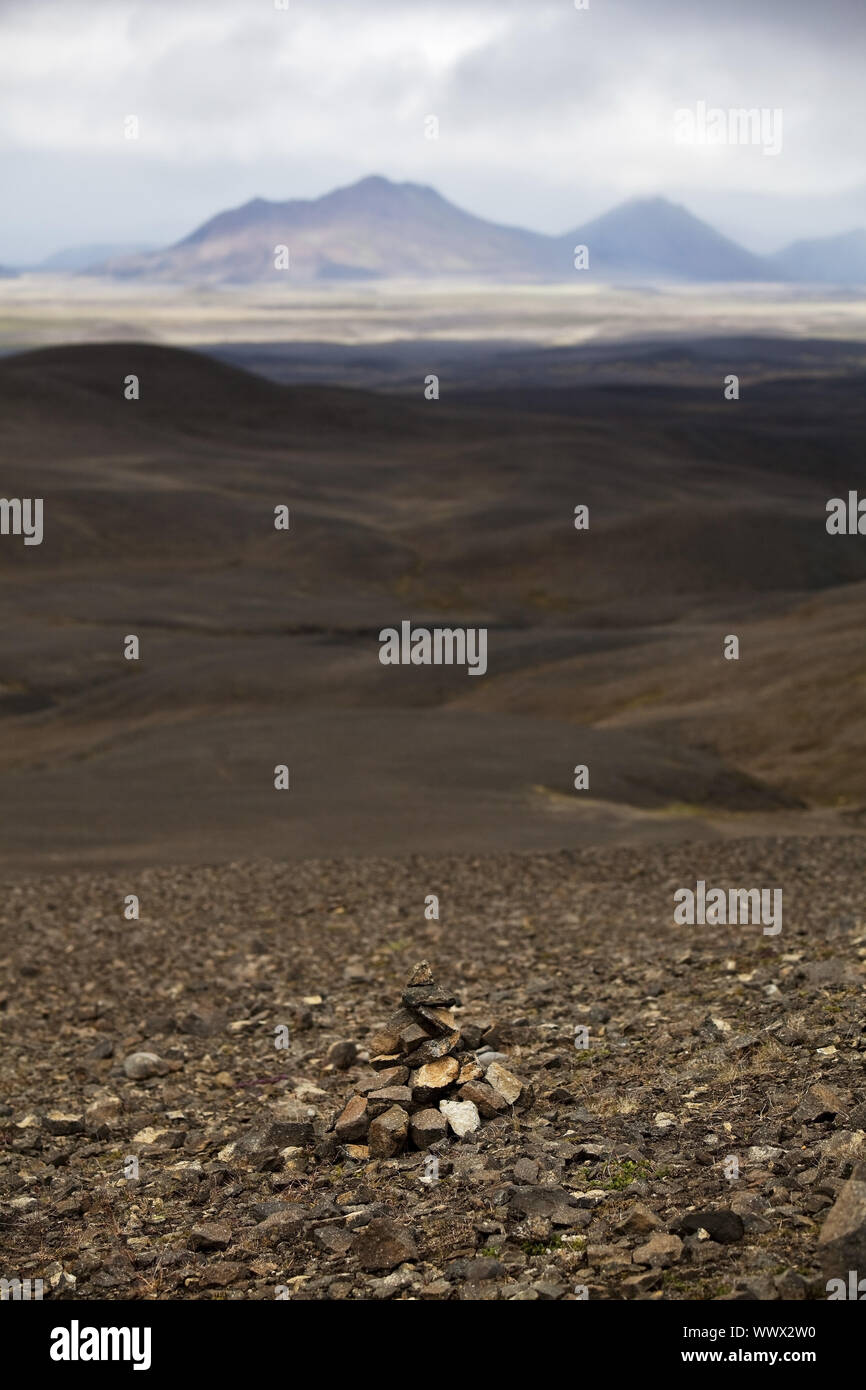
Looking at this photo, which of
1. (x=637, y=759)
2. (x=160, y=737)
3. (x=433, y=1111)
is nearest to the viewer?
(x=433, y=1111)

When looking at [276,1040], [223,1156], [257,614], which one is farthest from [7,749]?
[223,1156]

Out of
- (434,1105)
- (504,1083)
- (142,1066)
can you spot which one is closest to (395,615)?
(142,1066)

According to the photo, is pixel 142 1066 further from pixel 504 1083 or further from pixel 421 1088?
pixel 504 1083

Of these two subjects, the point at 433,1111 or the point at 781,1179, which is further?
the point at 433,1111

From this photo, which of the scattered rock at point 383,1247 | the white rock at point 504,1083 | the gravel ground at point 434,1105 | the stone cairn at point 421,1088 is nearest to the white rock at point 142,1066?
the gravel ground at point 434,1105

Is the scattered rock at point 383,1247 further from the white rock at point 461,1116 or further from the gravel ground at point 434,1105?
the white rock at point 461,1116
